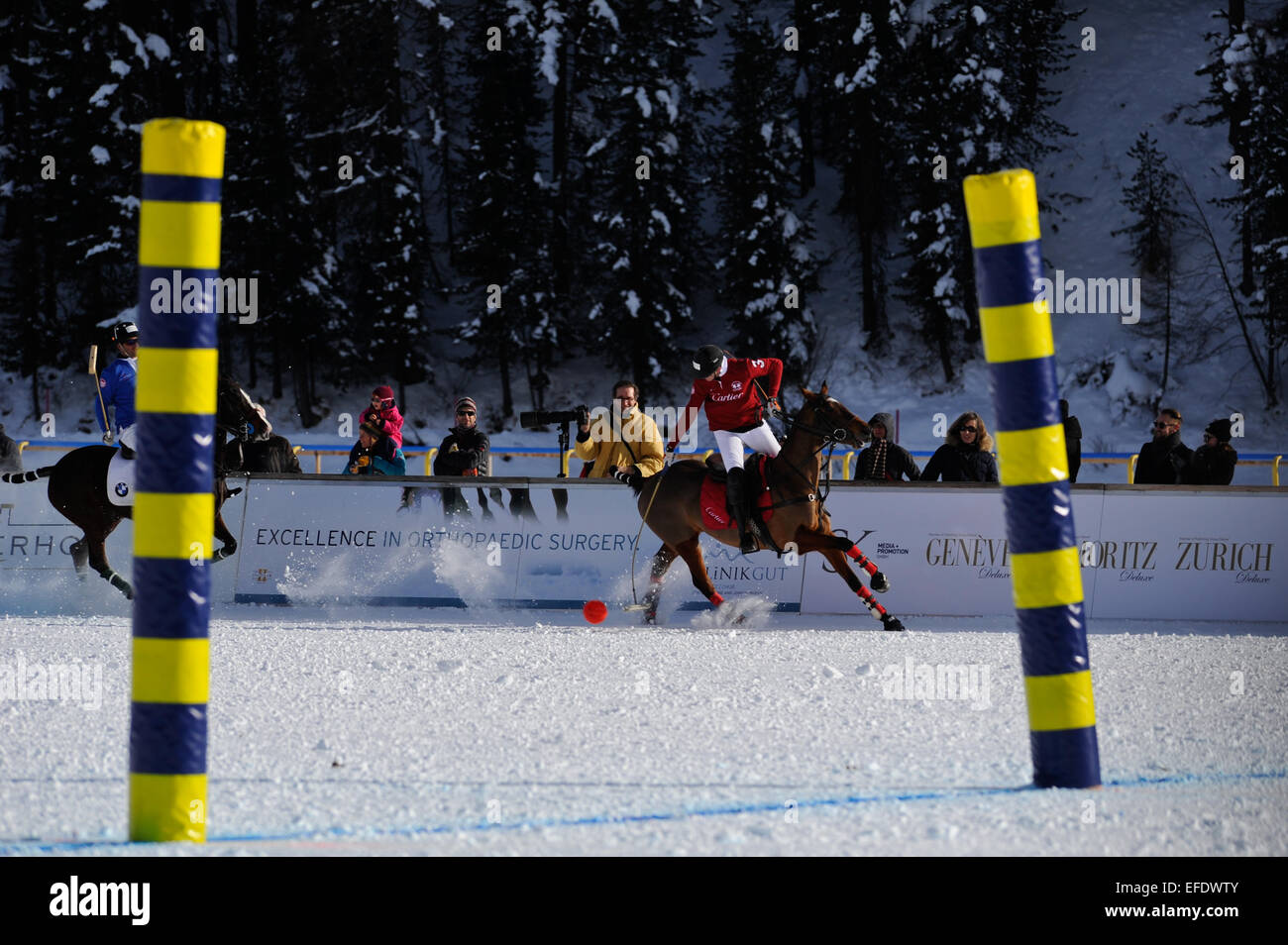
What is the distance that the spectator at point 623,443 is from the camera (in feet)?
44.9

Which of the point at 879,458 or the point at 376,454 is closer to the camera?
the point at 879,458

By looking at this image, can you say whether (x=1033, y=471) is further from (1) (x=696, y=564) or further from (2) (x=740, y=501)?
(1) (x=696, y=564)

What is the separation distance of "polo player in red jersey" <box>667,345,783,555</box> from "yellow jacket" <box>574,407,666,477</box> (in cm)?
102

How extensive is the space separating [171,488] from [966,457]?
38.5 ft

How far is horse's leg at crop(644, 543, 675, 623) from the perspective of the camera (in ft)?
41.7

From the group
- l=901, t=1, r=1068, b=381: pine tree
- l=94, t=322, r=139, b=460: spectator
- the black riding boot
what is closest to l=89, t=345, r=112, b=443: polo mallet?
l=94, t=322, r=139, b=460: spectator

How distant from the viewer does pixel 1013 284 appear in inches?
176

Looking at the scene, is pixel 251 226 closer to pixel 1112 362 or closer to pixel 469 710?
pixel 1112 362

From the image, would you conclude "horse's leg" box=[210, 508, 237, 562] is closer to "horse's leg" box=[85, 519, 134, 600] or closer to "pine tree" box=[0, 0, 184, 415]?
"horse's leg" box=[85, 519, 134, 600]

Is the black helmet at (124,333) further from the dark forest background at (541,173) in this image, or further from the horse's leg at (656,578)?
the dark forest background at (541,173)

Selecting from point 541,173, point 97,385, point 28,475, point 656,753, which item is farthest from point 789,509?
point 541,173

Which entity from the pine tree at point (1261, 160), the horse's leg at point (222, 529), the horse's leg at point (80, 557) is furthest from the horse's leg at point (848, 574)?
the pine tree at point (1261, 160)

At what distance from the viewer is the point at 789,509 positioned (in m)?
12.0
